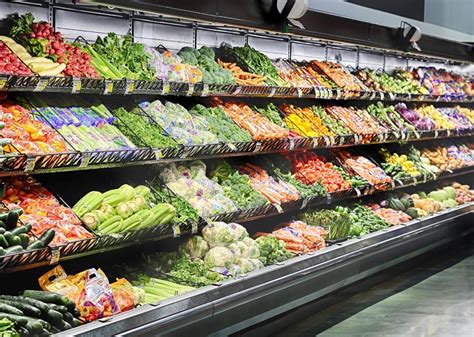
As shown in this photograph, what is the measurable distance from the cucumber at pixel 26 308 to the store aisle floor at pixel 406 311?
2513mm

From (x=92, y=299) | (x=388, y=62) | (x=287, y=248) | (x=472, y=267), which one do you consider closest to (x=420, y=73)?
(x=388, y=62)

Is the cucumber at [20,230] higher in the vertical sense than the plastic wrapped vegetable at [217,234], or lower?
higher

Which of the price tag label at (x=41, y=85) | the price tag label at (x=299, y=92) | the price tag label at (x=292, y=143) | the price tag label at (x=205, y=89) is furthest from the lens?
the price tag label at (x=299, y=92)

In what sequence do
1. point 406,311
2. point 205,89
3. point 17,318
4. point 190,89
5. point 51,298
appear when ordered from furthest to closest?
1. point 406,311
2. point 205,89
3. point 190,89
4. point 51,298
5. point 17,318

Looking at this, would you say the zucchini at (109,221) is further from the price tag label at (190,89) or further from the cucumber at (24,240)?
the price tag label at (190,89)

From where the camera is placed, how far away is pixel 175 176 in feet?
20.7

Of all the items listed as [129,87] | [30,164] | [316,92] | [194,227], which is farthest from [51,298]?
[316,92]

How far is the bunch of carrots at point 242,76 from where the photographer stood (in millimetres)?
7199

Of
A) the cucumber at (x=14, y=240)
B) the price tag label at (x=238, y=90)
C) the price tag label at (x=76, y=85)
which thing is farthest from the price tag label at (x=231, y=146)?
the cucumber at (x=14, y=240)

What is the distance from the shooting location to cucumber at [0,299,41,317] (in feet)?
14.6

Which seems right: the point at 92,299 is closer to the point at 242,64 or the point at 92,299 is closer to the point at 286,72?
the point at 242,64

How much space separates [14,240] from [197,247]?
6.05 ft

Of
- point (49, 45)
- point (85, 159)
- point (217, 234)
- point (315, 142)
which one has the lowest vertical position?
point (217, 234)

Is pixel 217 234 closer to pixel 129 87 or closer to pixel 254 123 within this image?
pixel 129 87
